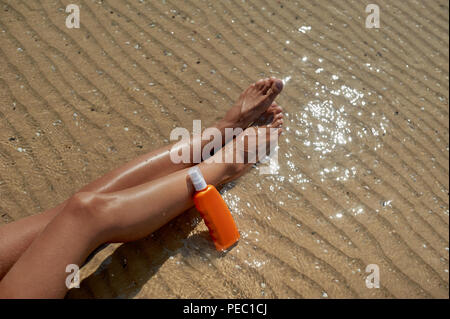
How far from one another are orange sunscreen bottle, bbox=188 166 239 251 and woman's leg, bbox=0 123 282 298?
69 mm

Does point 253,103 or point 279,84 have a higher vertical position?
point 279,84

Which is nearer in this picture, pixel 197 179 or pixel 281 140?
pixel 197 179

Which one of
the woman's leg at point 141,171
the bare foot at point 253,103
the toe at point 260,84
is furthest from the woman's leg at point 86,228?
the toe at point 260,84

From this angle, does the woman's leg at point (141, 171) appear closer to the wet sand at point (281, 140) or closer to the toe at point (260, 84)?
the toe at point (260, 84)

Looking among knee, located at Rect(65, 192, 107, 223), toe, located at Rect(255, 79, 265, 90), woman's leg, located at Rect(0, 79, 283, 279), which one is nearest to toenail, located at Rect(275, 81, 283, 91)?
woman's leg, located at Rect(0, 79, 283, 279)

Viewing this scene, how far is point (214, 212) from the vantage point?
6.29 ft

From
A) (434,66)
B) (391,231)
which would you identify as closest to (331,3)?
(434,66)

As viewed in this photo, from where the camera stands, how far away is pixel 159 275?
196cm

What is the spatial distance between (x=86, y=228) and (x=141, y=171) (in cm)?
52
